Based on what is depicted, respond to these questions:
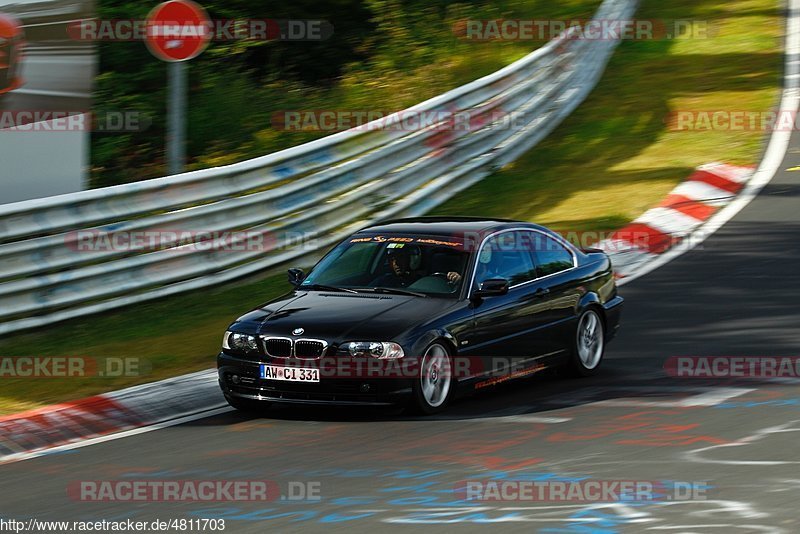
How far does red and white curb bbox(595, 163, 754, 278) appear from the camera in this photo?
14547mm

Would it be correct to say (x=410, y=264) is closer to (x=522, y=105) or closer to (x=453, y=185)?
(x=453, y=185)

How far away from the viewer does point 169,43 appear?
491 inches

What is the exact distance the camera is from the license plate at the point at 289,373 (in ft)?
29.4

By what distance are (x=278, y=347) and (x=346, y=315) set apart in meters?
0.53

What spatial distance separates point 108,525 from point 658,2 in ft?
75.1

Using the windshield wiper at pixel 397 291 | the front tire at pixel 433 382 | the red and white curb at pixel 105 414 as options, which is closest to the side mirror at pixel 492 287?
the windshield wiper at pixel 397 291

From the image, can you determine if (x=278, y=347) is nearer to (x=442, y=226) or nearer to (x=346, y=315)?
(x=346, y=315)

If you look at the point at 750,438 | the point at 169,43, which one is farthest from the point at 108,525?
the point at 169,43

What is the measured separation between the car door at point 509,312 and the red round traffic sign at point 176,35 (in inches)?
156

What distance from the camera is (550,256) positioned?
10695 mm

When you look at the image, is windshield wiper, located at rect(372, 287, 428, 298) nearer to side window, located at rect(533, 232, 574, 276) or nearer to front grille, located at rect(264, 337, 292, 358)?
front grille, located at rect(264, 337, 292, 358)

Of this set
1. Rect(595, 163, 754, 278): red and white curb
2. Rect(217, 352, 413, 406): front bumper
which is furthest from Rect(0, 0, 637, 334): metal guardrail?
Rect(217, 352, 413, 406): front bumper

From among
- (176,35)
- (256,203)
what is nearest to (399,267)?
(176,35)

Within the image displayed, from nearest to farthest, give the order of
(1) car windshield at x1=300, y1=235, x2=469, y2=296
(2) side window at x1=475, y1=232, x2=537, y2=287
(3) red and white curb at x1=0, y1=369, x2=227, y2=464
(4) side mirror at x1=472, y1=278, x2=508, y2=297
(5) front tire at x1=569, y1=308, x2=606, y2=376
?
(3) red and white curb at x1=0, y1=369, x2=227, y2=464
(4) side mirror at x1=472, y1=278, x2=508, y2=297
(1) car windshield at x1=300, y1=235, x2=469, y2=296
(2) side window at x1=475, y1=232, x2=537, y2=287
(5) front tire at x1=569, y1=308, x2=606, y2=376
